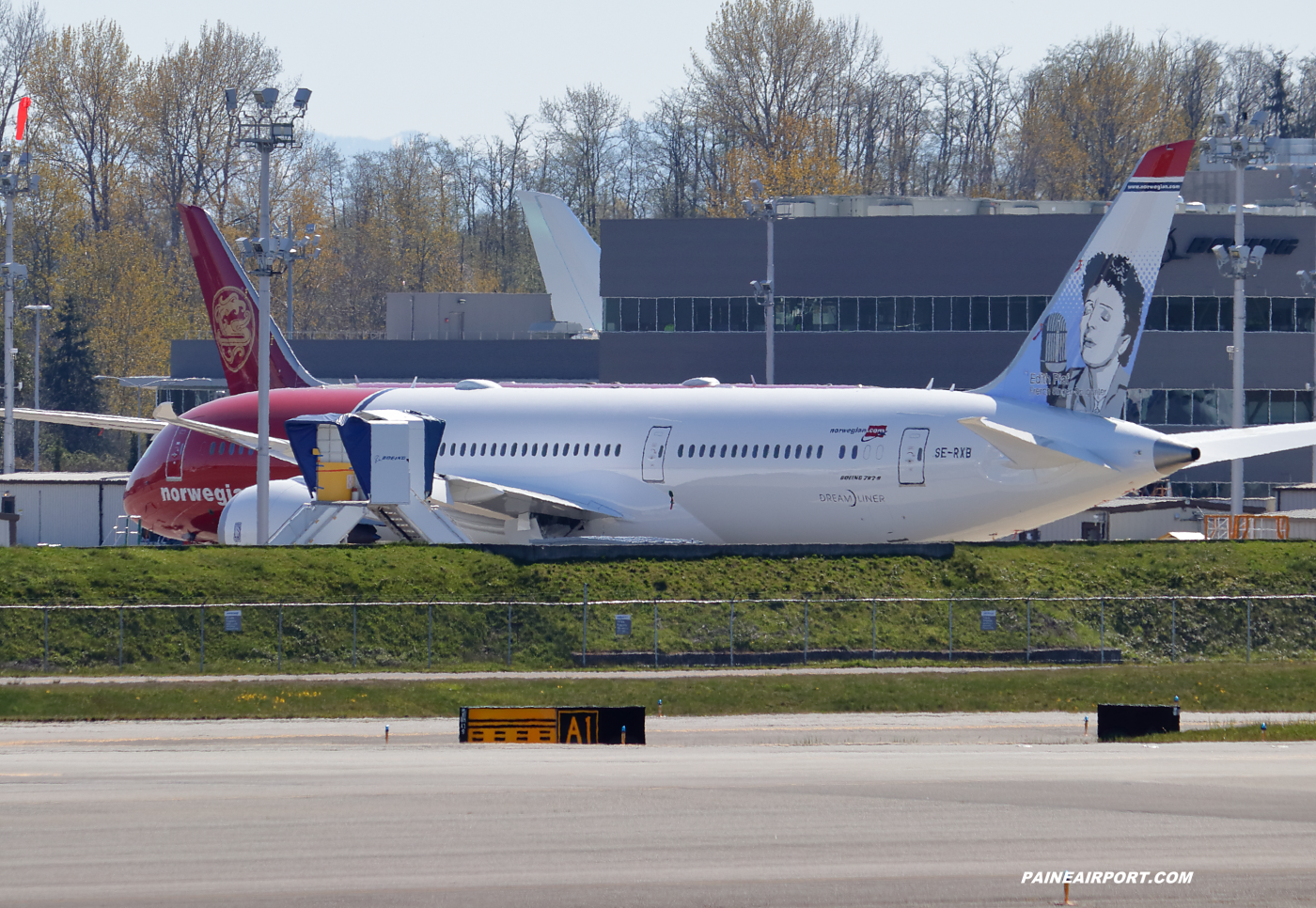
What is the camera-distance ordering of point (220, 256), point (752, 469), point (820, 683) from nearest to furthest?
1. point (820, 683)
2. point (752, 469)
3. point (220, 256)

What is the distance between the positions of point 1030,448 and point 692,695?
1114cm

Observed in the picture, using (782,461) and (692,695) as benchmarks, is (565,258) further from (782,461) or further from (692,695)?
(692,695)

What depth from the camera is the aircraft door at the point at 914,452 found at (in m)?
36.7

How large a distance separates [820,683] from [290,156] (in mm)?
114711

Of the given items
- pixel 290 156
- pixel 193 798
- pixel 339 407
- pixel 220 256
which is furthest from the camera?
pixel 290 156

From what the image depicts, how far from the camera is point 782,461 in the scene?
37.8 meters

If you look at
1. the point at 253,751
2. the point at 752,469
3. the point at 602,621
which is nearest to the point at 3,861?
the point at 253,751

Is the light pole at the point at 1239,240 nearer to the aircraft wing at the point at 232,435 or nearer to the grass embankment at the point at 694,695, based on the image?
the grass embankment at the point at 694,695

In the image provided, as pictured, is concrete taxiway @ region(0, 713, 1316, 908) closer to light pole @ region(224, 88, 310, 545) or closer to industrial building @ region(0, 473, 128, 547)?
light pole @ region(224, 88, 310, 545)

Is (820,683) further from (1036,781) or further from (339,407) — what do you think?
(339,407)

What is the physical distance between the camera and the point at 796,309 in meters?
73.2

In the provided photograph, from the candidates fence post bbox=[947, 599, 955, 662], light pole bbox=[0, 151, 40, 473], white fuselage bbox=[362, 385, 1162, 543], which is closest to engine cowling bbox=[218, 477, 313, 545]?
white fuselage bbox=[362, 385, 1162, 543]

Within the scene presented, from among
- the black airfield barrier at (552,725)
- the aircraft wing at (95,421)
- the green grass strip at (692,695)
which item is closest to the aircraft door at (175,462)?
the aircraft wing at (95,421)

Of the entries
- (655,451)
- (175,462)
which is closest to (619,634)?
(655,451)
